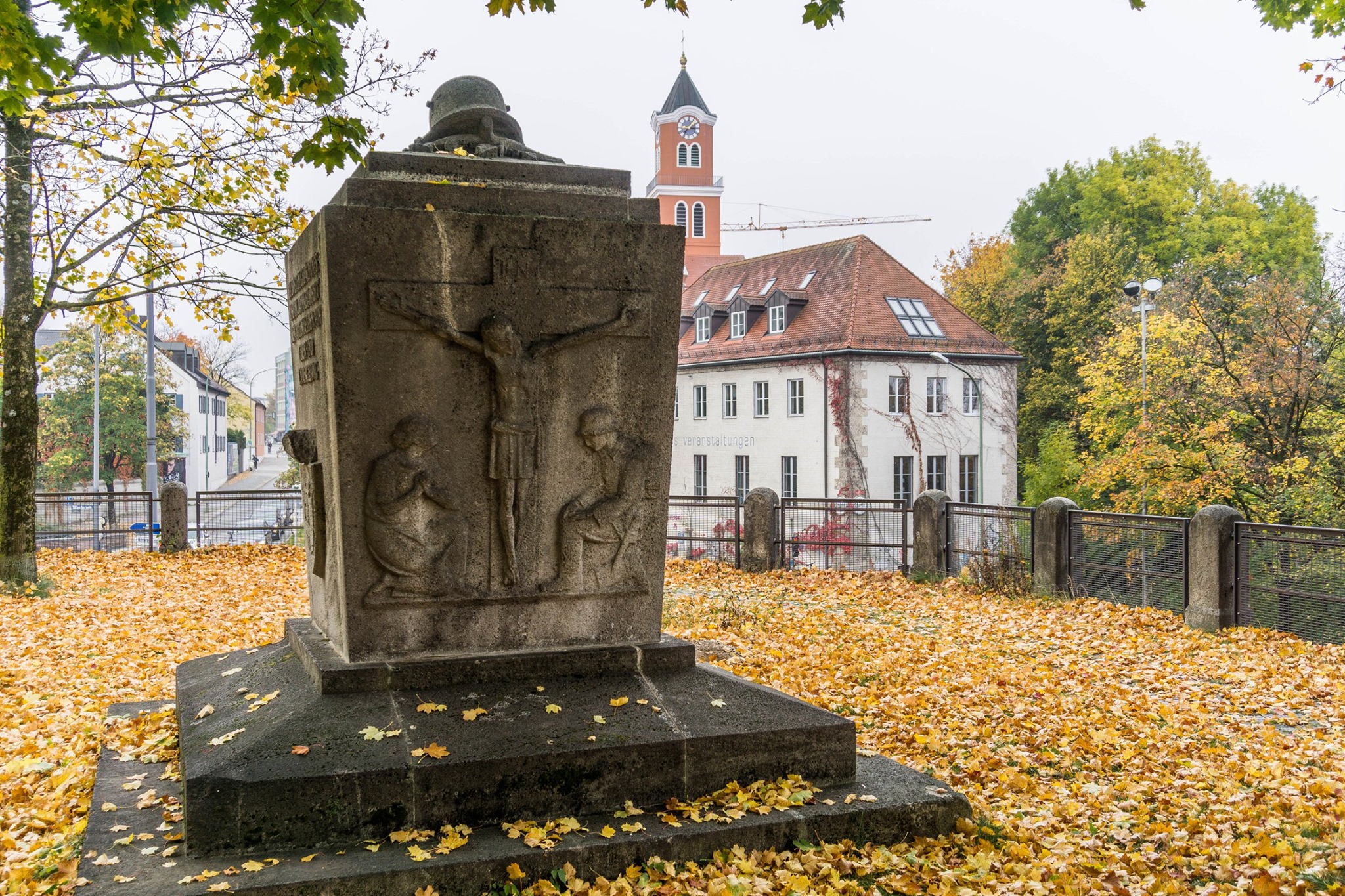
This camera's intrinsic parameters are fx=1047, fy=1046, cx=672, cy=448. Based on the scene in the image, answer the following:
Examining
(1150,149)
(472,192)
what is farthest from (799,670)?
(1150,149)

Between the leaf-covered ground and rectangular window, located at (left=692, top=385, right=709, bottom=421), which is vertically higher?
rectangular window, located at (left=692, top=385, right=709, bottom=421)

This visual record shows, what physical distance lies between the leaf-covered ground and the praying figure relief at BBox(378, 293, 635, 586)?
1953 mm

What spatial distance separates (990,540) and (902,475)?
65.1 feet

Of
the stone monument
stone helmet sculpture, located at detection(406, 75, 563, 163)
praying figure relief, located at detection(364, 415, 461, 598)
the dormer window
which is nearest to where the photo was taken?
the stone monument

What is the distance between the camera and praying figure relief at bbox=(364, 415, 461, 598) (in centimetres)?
520

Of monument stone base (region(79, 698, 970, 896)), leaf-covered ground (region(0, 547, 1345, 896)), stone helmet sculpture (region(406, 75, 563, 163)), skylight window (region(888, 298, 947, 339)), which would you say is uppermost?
skylight window (region(888, 298, 947, 339))

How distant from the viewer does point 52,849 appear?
443 cm

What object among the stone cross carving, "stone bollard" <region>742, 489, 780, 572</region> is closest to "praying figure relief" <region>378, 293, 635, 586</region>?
the stone cross carving

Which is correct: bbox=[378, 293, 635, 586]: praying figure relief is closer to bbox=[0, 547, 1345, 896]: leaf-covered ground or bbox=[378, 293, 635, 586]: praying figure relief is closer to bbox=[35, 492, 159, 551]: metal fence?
bbox=[0, 547, 1345, 896]: leaf-covered ground

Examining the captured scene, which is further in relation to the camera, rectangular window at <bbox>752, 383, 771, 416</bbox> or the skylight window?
rectangular window at <bbox>752, 383, 771, 416</bbox>

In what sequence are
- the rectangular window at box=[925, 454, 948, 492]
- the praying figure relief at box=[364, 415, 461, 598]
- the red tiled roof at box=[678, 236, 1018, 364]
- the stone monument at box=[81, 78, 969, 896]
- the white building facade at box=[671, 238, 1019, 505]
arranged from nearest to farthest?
the stone monument at box=[81, 78, 969, 896]
the praying figure relief at box=[364, 415, 461, 598]
the white building facade at box=[671, 238, 1019, 505]
the red tiled roof at box=[678, 236, 1018, 364]
the rectangular window at box=[925, 454, 948, 492]

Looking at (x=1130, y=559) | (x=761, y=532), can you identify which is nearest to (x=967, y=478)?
(x=761, y=532)

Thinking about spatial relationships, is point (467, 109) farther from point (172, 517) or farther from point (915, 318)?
point (915, 318)

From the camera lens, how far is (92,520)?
20.6 m
